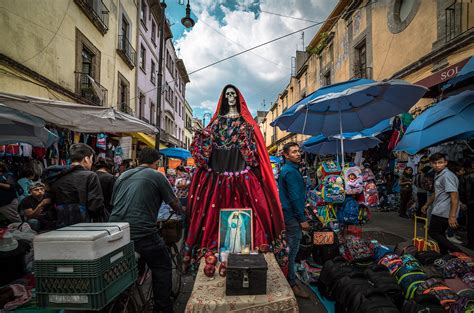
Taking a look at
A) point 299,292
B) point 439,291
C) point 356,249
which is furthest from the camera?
point 356,249

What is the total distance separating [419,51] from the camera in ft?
26.9

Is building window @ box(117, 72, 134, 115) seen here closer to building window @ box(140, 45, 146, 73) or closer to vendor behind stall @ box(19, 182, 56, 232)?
building window @ box(140, 45, 146, 73)

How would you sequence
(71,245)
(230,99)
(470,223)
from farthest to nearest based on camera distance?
(470,223)
(230,99)
(71,245)

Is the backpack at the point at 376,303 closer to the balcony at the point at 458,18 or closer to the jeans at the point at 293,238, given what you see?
the jeans at the point at 293,238

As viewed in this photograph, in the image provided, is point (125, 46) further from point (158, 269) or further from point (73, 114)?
point (158, 269)

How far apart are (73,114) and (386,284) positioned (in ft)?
16.4

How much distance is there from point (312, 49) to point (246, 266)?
18812 mm

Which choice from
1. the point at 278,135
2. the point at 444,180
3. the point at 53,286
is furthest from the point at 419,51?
the point at 278,135

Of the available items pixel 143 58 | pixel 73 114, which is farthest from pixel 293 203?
pixel 143 58

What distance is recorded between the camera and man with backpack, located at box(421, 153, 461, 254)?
3.77 m

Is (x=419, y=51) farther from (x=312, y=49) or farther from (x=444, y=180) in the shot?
(x=312, y=49)

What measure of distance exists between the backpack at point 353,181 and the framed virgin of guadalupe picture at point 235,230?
2066mm

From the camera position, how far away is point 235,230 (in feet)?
10.0

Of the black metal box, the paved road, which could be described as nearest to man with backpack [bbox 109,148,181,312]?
the paved road
